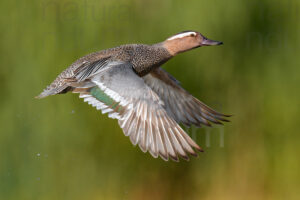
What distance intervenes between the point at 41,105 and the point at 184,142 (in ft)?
4.49

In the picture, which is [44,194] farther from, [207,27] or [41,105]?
[207,27]

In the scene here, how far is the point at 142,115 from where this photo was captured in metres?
3.49

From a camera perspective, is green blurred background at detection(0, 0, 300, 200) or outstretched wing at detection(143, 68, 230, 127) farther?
outstretched wing at detection(143, 68, 230, 127)

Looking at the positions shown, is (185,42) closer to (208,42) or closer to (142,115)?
(208,42)

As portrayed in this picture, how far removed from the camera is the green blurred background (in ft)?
13.6

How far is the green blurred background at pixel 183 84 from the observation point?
4.14m

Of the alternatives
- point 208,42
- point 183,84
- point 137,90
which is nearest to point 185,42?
point 208,42

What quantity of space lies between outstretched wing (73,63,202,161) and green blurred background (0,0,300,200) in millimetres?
691

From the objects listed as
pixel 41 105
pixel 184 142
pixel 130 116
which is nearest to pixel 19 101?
pixel 41 105

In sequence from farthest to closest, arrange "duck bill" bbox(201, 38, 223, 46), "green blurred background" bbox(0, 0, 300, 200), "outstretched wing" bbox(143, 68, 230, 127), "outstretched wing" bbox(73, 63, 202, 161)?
1. "outstretched wing" bbox(143, 68, 230, 127)
2. "green blurred background" bbox(0, 0, 300, 200)
3. "duck bill" bbox(201, 38, 223, 46)
4. "outstretched wing" bbox(73, 63, 202, 161)

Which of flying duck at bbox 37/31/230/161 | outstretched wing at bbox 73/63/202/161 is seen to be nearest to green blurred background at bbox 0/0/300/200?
flying duck at bbox 37/31/230/161

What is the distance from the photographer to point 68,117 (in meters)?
4.15

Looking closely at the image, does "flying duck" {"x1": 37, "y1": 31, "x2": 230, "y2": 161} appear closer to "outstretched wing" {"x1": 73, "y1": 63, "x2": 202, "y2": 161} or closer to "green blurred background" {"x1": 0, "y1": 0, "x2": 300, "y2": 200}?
"outstretched wing" {"x1": 73, "y1": 63, "x2": 202, "y2": 161}

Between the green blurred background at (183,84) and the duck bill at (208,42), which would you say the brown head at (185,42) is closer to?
the duck bill at (208,42)
